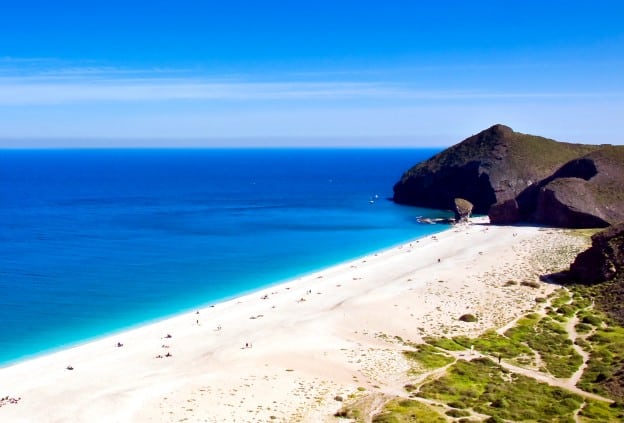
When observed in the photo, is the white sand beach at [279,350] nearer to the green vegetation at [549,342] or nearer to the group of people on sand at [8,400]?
the group of people on sand at [8,400]

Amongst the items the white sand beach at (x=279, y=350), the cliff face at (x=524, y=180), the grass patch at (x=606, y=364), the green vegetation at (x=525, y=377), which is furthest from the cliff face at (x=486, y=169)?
the grass patch at (x=606, y=364)

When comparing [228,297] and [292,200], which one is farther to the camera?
[292,200]

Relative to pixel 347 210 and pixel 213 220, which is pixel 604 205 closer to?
pixel 347 210

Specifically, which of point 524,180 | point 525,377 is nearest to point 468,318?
point 525,377

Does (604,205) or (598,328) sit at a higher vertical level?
(604,205)

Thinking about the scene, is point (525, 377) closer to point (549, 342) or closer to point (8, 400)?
point (549, 342)

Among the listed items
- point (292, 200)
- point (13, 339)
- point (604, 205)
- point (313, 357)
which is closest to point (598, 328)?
Result: point (313, 357)
